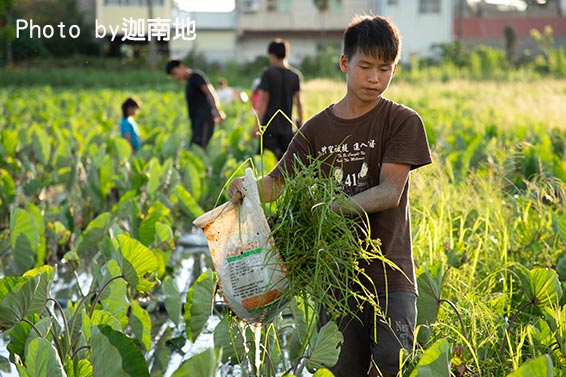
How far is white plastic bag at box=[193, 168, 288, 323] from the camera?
9.61 feet

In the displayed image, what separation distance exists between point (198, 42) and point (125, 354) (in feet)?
161

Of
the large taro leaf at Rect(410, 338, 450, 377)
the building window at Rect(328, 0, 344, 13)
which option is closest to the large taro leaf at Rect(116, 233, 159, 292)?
the large taro leaf at Rect(410, 338, 450, 377)

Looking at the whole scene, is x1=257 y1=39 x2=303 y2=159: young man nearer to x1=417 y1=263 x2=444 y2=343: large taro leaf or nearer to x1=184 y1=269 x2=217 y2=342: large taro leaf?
x1=184 y1=269 x2=217 y2=342: large taro leaf

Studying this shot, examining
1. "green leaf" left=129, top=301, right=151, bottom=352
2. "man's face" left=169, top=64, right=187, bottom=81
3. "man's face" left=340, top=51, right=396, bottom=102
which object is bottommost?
"green leaf" left=129, top=301, right=151, bottom=352

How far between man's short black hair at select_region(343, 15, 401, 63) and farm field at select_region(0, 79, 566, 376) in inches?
18.2

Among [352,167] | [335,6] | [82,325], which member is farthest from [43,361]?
[335,6]

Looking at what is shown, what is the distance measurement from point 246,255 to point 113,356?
517mm

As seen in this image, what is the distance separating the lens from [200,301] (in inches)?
155

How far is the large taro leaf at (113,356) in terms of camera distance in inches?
121

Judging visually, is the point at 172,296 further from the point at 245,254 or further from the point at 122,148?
the point at 122,148

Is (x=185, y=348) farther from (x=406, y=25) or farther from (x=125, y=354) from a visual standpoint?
(x=406, y=25)

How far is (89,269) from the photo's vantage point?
6477mm

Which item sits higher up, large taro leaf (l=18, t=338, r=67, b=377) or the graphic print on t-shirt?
the graphic print on t-shirt

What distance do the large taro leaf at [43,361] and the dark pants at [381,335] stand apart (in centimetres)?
87
